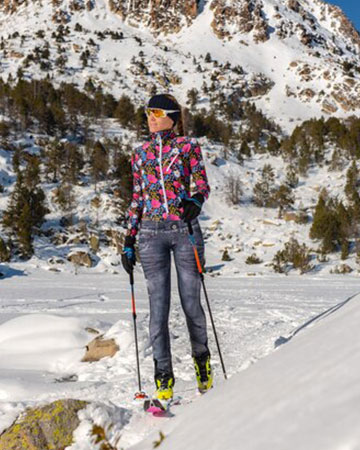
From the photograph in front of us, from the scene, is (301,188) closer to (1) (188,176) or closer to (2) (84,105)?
(2) (84,105)

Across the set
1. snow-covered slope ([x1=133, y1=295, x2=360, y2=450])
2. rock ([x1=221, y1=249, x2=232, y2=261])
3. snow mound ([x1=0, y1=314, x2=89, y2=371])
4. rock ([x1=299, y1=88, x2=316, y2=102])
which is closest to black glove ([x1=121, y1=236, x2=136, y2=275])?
snow-covered slope ([x1=133, y1=295, x2=360, y2=450])

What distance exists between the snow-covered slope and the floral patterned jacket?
3.71ft

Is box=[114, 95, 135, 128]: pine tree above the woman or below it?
above

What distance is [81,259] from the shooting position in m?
16.2

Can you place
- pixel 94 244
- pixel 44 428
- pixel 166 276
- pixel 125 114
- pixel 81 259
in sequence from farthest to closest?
1. pixel 125 114
2. pixel 94 244
3. pixel 81 259
4. pixel 166 276
5. pixel 44 428

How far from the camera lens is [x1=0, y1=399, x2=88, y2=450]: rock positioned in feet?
6.04

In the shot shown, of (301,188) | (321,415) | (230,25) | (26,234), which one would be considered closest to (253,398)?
(321,415)

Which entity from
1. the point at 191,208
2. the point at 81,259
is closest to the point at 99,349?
the point at 191,208

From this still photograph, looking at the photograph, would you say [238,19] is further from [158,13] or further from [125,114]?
[125,114]

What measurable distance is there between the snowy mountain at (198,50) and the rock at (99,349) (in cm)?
3633

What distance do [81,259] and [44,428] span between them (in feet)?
48.2

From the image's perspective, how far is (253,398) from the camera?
3.57 ft

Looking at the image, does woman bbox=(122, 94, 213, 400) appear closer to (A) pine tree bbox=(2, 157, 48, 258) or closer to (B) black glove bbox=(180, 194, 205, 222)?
(B) black glove bbox=(180, 194, 205, 222)

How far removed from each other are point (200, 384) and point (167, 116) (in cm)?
159
